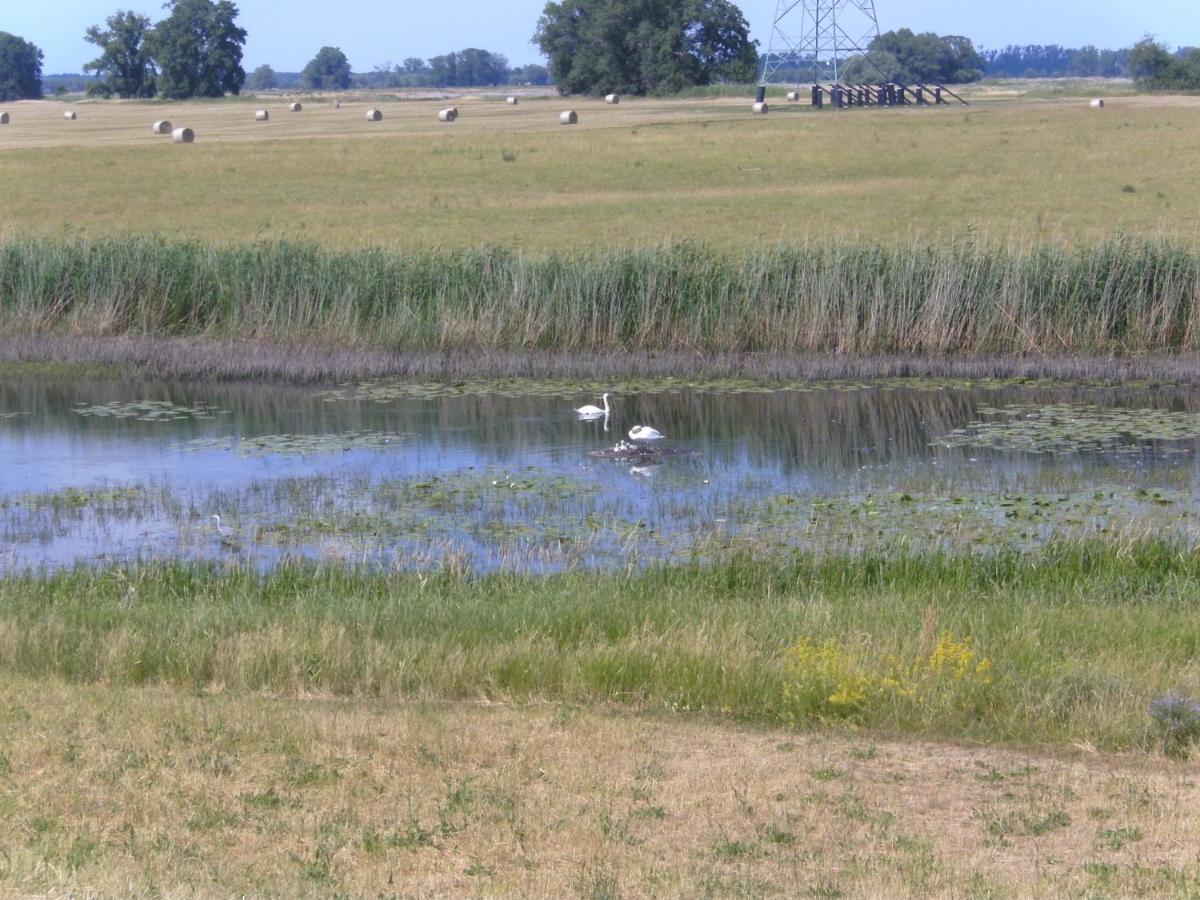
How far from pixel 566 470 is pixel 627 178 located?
39.9 m

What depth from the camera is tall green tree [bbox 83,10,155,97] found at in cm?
12694

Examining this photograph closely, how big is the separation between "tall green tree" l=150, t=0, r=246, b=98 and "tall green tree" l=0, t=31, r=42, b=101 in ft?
113

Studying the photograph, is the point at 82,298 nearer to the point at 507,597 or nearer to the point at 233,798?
the point at 507,597

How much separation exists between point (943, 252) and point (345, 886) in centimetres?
2150

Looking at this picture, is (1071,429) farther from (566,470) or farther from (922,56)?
(922,56)

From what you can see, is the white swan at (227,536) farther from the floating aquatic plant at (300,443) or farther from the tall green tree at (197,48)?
the tall green tree at (197,48)

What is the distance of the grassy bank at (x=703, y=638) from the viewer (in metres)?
9.42

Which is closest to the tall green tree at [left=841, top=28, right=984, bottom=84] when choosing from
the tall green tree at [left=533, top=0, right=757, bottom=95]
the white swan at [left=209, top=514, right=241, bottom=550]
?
the tall green tree at [left=533, top=0, right=757, bottom=95]

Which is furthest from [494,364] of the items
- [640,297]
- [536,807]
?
[536,807]

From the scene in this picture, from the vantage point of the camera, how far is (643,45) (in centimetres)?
11725

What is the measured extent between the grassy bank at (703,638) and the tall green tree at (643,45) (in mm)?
106325

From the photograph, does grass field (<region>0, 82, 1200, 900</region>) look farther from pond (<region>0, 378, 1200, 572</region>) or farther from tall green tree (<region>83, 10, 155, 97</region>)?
tall green tree (<region>83, 10, 155, 97</region>)

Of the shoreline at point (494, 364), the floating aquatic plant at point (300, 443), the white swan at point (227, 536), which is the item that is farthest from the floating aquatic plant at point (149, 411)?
the white swan at point (227, 536)

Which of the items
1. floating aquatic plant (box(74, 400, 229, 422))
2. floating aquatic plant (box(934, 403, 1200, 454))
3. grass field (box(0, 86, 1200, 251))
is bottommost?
floating aquatic plant (box(74, 400, 229, 422))
